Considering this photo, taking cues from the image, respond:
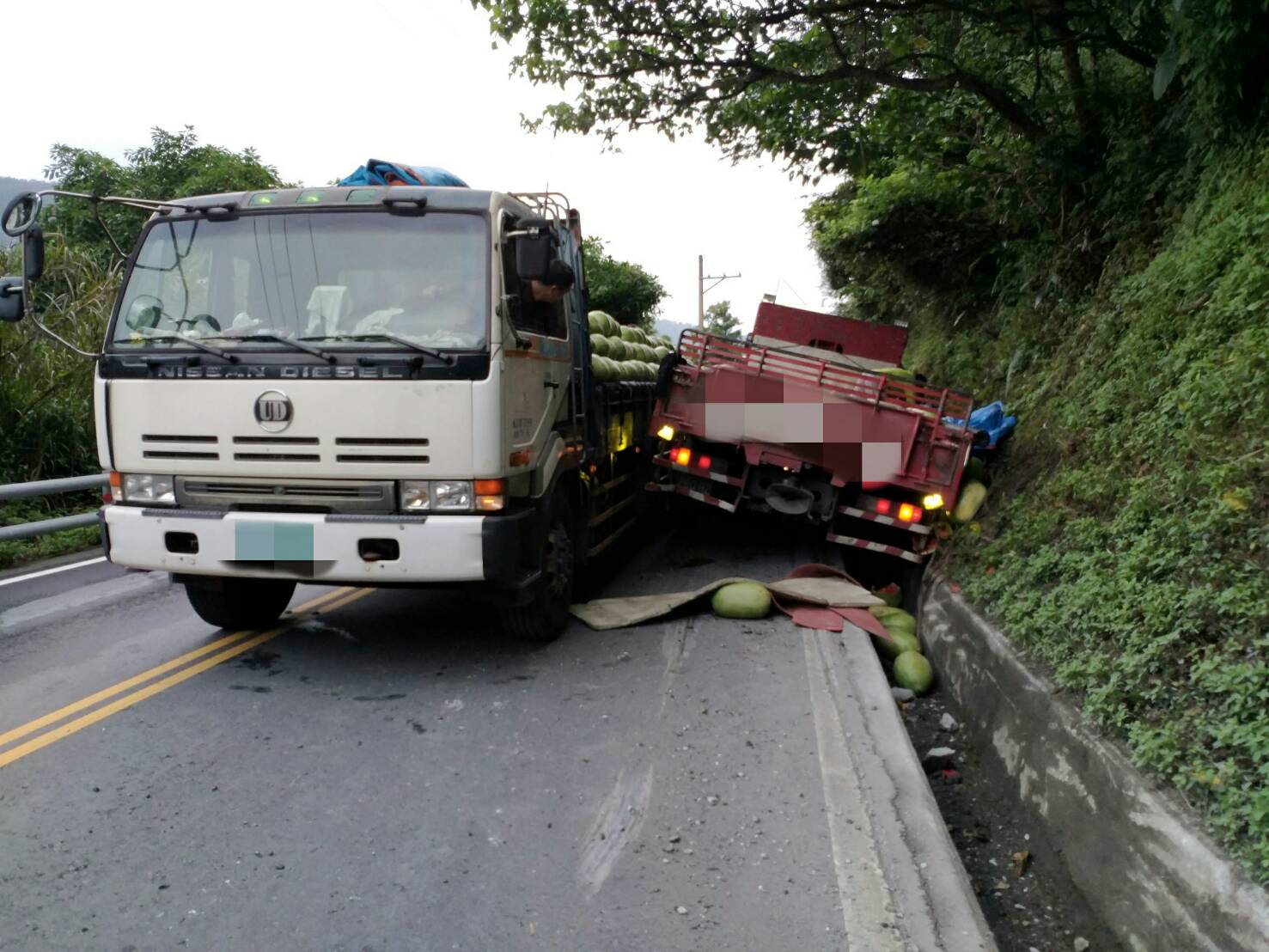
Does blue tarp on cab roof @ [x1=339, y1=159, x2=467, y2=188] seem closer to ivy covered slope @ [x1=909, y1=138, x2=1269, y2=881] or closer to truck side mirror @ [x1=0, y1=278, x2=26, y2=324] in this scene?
truck side mirror @ [x1=0, y1=278, x2=26, y2=324]

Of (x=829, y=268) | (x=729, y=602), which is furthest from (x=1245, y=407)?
(x=829, y=268)

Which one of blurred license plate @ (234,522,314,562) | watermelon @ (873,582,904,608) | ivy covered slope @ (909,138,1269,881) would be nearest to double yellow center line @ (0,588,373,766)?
blurred license plate @ (234,522,314,562)

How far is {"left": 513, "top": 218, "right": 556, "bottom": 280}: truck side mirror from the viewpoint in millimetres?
4723

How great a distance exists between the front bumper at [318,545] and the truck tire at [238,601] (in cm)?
71

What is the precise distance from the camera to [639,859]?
131 inches

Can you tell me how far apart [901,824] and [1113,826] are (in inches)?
29.4

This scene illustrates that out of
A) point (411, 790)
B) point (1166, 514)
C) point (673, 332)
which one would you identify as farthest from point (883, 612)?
point (673, 332)

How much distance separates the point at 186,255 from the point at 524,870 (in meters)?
3.73

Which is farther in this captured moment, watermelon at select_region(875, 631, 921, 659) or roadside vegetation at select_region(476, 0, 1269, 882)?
watermelon at select_region(875, 631, 921, 659)

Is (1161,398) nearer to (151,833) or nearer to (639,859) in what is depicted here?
A: (639,859)

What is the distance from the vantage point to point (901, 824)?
141 inches

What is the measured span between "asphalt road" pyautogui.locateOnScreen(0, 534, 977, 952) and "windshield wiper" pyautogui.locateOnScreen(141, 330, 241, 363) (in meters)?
1.75

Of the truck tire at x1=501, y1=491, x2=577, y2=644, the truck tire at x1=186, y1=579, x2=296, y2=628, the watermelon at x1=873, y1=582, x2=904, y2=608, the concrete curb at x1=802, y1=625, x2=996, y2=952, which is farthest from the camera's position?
the watermelon at x1=873, y1=582, x2=904, y2=608

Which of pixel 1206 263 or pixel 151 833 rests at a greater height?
pixel 1206 263
